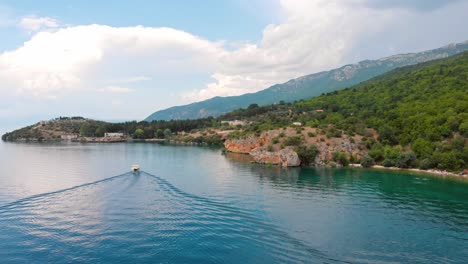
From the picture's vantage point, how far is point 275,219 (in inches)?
1153

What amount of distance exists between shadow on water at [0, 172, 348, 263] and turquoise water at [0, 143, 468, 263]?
2.9 inches

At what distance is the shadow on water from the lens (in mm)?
21188

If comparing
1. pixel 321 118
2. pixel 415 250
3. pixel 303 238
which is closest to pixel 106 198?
pixel 303 238

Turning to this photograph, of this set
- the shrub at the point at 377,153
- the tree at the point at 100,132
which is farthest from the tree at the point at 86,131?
the shrub at the point at 377,153

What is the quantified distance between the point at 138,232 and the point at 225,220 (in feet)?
23.7

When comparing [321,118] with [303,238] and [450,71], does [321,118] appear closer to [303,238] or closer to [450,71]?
[450,71]

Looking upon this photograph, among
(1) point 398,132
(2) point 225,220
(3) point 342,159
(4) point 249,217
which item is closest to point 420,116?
(1) point 398,132

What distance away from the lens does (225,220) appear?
93.6 feet

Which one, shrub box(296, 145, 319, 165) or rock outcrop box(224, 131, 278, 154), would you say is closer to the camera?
shrub box(296, 145, 319, 165)

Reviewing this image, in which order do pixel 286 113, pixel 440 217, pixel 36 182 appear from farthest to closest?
pixel 286 113
pixel 36 182
pixel 440 217

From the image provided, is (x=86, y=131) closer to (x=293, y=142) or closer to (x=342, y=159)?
(x=293, y=142)

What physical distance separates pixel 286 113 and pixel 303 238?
108m

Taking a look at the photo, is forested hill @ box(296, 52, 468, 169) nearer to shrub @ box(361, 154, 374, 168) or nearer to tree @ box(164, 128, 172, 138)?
shrub @ box(361, 154, 374, 168)

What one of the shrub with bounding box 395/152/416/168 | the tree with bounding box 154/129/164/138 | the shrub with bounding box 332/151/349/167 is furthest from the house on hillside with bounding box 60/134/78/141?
the shrub with bounding box 395/152/416/168
